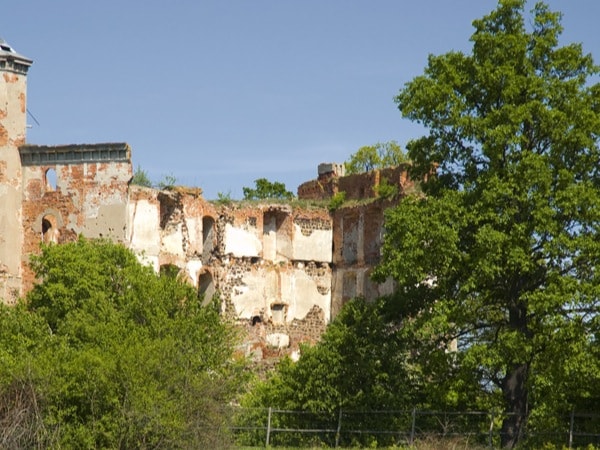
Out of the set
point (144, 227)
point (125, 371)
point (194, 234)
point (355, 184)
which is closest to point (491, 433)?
point (125, 371)

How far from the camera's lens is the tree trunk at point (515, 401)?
28797mm

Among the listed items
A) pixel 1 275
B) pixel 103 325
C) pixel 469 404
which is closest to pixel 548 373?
pixel 469 404

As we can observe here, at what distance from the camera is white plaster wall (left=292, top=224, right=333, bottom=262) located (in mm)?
47156

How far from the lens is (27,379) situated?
84.3 ft

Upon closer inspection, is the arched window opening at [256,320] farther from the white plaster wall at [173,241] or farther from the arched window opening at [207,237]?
the white plaster wall at [173,241]

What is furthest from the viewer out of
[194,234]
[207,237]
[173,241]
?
[207,237]

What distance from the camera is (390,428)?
3034 centimetres

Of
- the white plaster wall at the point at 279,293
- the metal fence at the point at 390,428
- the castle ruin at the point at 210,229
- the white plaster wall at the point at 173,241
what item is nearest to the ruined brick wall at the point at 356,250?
the castle ruin at the point at 210,229

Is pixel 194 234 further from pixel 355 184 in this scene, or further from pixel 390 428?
pixel 390 428

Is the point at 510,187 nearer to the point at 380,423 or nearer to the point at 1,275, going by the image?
the point at 380,423

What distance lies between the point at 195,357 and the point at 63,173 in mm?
14566

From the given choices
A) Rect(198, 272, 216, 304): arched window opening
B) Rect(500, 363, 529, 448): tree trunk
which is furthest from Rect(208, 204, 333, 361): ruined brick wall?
Rect(500, 363, 529, 448): tree trunk

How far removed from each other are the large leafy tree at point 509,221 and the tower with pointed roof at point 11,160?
1507cm

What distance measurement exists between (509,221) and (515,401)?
12.9ft
